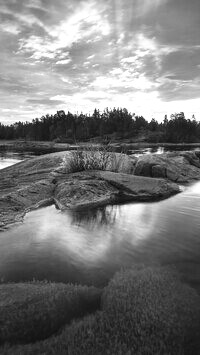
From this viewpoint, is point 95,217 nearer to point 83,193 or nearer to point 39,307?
point 83,193

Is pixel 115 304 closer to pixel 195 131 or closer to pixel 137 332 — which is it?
pixel 137 332

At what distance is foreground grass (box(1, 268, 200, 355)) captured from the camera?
8.22ft

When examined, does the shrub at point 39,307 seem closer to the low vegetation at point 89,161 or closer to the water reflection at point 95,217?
the water reflection at point 95,217

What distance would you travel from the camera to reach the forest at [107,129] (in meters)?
108

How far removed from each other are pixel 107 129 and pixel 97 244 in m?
118

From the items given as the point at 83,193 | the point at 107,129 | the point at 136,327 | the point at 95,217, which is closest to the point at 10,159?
the point at 83,193

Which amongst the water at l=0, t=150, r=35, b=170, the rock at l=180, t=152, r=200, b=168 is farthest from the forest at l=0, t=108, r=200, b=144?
the rock at l=180, t=152, r=200, b=168

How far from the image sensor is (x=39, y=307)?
3154 mm

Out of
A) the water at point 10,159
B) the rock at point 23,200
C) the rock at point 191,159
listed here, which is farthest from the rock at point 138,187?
the water at point 10,159

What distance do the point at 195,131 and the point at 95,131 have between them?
4124 cm

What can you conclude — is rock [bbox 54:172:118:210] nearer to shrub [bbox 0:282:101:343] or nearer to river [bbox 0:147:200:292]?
river [bbox 0:147:200:292]

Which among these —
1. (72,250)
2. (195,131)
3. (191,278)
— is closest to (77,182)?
(72,250)

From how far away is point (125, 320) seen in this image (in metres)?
2.88

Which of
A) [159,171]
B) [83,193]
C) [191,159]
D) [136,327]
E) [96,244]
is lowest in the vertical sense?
[96,244]
